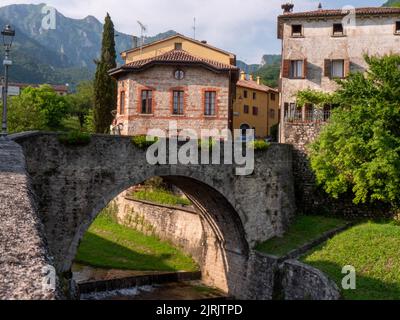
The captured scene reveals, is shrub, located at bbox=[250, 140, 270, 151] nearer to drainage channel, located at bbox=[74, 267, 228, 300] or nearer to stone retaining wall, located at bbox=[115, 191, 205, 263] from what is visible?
stone retaining wall, located at bbox=[115, 191, 205, 263]

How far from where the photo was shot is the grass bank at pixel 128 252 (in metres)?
30.2

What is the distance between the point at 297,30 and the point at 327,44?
2324 millimetres

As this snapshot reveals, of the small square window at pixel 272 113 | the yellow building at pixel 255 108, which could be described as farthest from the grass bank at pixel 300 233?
the small square window at pixel 272 113

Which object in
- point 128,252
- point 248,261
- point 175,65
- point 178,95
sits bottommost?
point 128,252

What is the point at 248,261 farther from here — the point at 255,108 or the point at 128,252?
the point at 255,108

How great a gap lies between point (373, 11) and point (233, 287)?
812 inches

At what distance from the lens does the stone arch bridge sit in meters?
8.59

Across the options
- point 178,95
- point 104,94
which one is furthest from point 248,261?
point 104,94

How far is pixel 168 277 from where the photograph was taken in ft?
93.8

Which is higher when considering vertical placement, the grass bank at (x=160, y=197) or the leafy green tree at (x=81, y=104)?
the leafy green tree at (x=81, y=104)

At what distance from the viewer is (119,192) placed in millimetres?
19938

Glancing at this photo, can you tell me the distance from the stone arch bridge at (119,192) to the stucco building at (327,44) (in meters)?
7.83

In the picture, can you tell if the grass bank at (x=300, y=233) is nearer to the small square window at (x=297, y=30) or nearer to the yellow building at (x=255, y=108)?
the small square window at (x=297, y=30)

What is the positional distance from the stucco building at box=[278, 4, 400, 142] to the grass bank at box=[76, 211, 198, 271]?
35.9 ft
